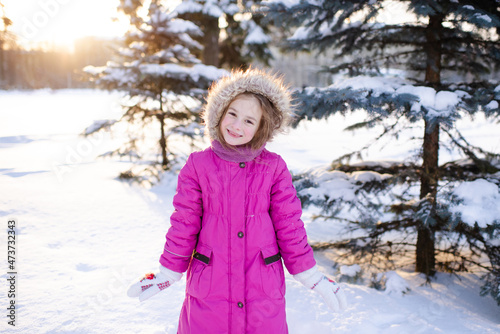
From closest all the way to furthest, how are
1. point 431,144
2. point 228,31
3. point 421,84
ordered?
point 421,84 → point 431,144 → point 228,31

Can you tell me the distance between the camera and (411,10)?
317cm

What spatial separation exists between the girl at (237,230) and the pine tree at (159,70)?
15.4 ft

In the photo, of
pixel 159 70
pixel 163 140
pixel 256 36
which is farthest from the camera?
pixel 256 36

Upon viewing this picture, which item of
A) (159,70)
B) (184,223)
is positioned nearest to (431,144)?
(184,223)

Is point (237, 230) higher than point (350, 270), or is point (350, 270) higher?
point (237, 230)

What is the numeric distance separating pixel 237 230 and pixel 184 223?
330mm

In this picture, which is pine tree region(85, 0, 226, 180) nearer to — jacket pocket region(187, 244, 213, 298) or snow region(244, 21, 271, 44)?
snow region(244, 21, 271, 44)

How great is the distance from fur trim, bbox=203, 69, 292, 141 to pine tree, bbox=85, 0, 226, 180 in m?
4.58

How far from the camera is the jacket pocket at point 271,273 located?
1855 mm

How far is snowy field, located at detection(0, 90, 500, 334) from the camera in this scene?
2.61m

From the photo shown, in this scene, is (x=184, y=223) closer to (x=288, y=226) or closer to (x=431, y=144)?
(x=288, y=226)

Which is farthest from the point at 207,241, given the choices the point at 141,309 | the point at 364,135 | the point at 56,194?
the point at 364,135

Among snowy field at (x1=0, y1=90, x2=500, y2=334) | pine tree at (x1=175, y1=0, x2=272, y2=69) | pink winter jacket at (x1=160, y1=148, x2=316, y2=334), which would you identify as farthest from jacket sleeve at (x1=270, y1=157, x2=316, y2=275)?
pine tree at (x1=175, y1=0, x2=272, y2=69)

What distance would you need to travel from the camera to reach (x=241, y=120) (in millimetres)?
1956
